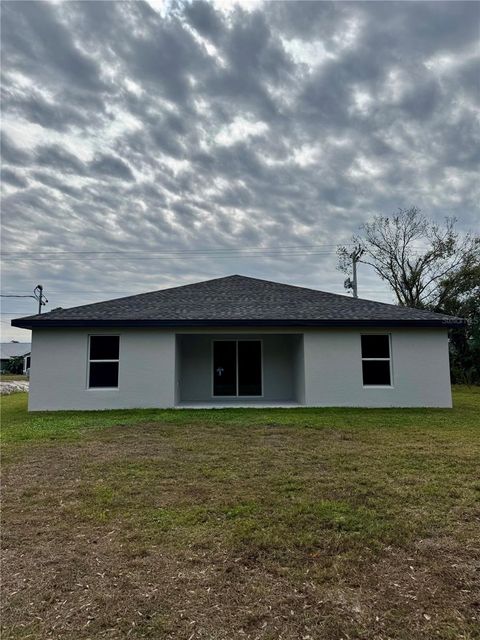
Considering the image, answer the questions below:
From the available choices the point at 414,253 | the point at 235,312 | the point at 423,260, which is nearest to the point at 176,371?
the point at 235,312

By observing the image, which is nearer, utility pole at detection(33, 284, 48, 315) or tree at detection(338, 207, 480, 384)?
tree at detection(338, 207, 480, 384)

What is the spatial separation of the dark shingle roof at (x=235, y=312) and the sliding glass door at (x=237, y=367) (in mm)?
1434

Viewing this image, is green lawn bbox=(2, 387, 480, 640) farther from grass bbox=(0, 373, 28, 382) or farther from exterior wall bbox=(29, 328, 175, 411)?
grass bbox=(0, 373, 28, 382)

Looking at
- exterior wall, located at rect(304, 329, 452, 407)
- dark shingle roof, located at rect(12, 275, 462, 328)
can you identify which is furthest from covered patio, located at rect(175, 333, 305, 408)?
exterior wall, located at rect(304, 329, 452, 407)

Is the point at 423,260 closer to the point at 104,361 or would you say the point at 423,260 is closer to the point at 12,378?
the point at 104,361

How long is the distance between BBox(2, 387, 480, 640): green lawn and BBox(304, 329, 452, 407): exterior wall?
4.58 m

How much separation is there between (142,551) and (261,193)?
51.8ft

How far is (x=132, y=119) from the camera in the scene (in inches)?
468

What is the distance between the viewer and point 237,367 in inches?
528

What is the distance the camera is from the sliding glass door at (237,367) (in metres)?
13.4

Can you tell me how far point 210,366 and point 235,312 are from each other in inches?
93.7

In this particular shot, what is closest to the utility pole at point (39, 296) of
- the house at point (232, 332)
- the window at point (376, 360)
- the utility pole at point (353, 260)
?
the house at point (232, 332)

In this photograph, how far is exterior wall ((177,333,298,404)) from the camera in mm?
13320

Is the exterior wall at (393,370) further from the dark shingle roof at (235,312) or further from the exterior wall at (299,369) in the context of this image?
the dark shingle roof at (235,312)
